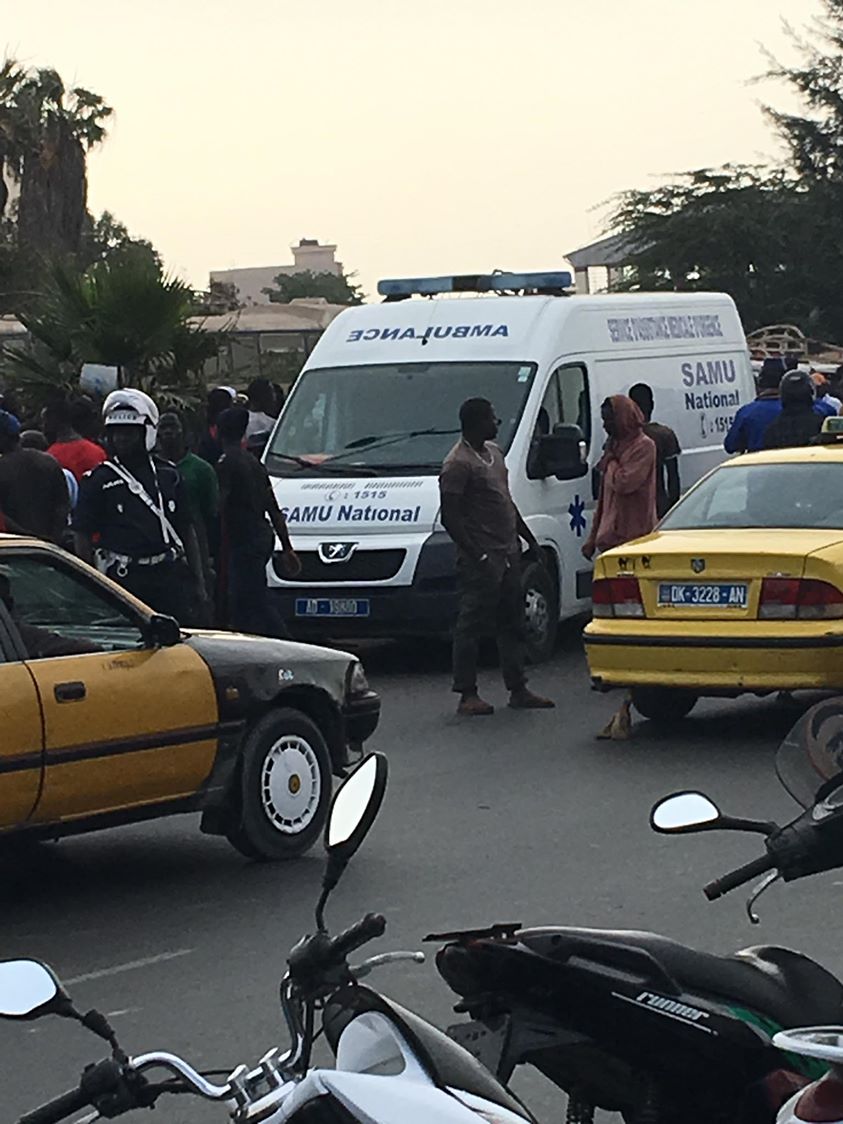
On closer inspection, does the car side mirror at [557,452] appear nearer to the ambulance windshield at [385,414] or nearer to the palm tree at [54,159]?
the ambulance windshield at [385,414]

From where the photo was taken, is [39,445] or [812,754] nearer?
[812,754]

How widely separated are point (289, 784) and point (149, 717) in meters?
0.80

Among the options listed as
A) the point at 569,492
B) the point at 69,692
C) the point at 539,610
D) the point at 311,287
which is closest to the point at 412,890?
the point at 69,692

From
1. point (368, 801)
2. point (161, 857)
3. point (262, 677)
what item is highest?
point (368, 801)

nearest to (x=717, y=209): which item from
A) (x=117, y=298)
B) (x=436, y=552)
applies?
(x=117, y=298)

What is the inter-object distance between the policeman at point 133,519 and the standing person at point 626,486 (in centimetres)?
294

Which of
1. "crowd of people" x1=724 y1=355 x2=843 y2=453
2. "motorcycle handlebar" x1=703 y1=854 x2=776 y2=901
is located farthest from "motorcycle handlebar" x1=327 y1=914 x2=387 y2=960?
"crowd of people" x1=724 y1=355 x2=843 y2=453

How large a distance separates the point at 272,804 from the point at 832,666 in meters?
3.16

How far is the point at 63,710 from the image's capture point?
7.55m

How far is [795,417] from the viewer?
14734 millimetres

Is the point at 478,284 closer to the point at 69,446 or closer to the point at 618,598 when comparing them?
the point at 69,446

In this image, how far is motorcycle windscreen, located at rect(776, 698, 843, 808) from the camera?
362 centimetres

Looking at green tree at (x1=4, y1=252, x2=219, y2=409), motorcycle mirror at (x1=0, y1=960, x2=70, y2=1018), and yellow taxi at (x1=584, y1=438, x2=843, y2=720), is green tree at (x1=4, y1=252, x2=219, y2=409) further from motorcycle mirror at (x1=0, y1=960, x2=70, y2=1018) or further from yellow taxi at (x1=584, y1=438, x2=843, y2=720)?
motorcycle mirror at (x1=0, y1=960, x2=70, y2=1018)

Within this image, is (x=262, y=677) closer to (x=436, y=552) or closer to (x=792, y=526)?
(x=792, y=526)
